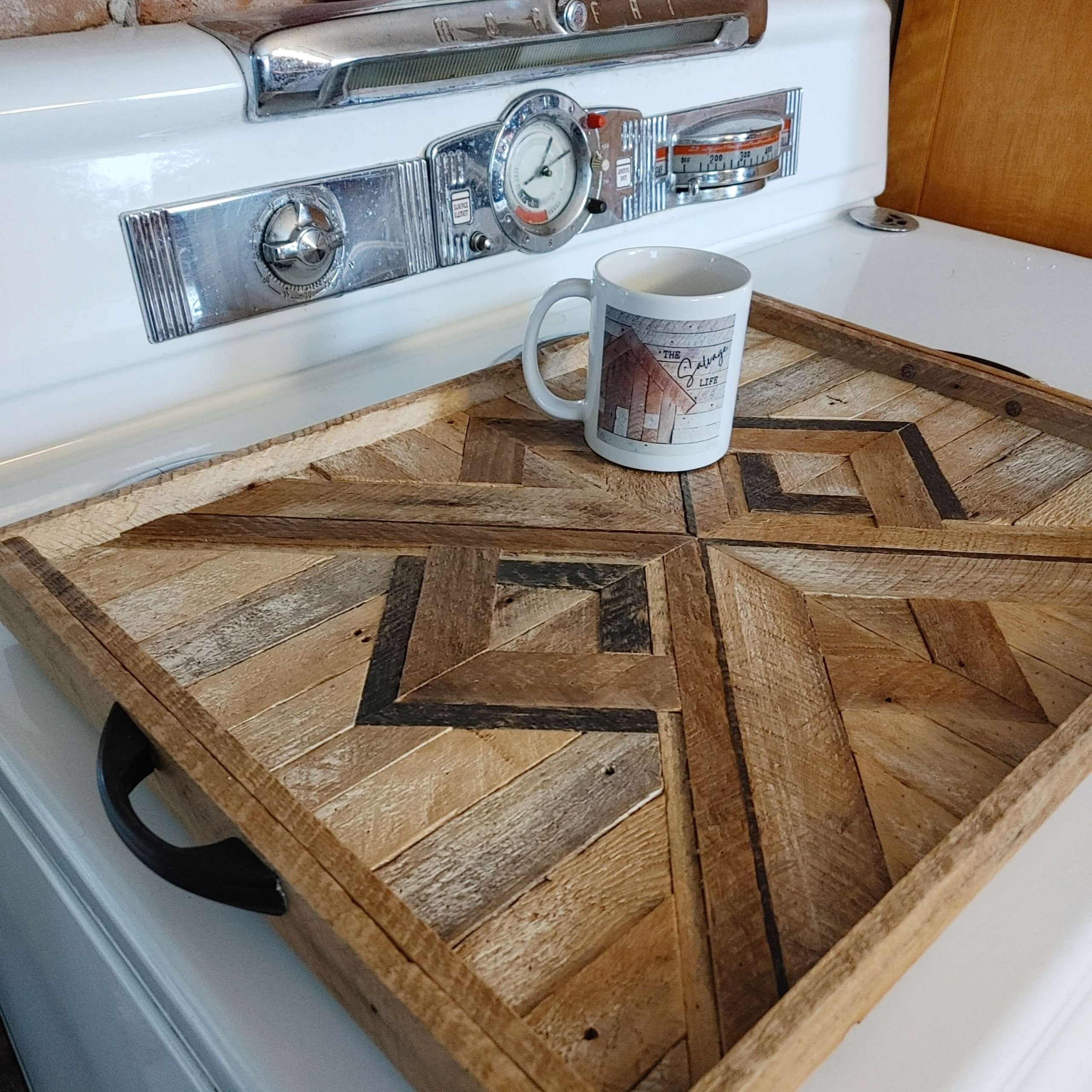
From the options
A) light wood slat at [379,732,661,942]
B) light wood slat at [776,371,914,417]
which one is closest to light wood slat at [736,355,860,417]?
light wood slat at [776,371,914,417]

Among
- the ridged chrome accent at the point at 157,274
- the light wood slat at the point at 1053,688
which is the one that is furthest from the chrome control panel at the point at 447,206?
the light wood slat at the point at 1053,688

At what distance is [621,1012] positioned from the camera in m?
0.29

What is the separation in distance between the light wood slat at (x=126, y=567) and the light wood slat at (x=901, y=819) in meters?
0.31

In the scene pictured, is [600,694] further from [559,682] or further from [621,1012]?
[621,1012]

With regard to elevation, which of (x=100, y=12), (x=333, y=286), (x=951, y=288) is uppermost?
(x=100, y=12)

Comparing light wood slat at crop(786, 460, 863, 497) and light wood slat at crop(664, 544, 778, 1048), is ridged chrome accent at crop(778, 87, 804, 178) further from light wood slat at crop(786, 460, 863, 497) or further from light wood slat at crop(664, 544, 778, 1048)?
light wood slat at crop(664, 544, 778, 1048)

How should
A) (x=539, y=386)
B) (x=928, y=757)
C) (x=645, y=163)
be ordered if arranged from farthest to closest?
1. (x=645, y=163)
2. (x=539, y=386)
3. (x=928, y=757)

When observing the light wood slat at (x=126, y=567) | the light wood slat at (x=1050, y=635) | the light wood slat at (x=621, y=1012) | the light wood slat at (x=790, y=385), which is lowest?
the light wood slat at (x=790, y=385)

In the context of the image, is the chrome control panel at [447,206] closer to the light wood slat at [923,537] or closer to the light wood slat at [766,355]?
the light wood slat at [766,355]

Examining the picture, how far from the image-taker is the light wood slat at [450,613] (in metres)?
0.42

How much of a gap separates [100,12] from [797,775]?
2.06 feet

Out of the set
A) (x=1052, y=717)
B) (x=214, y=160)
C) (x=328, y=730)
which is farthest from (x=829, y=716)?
(x=214, y=160)

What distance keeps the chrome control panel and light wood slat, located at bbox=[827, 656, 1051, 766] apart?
0.38 m

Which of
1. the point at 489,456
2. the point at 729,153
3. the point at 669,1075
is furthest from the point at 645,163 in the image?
the point at 669,1075
